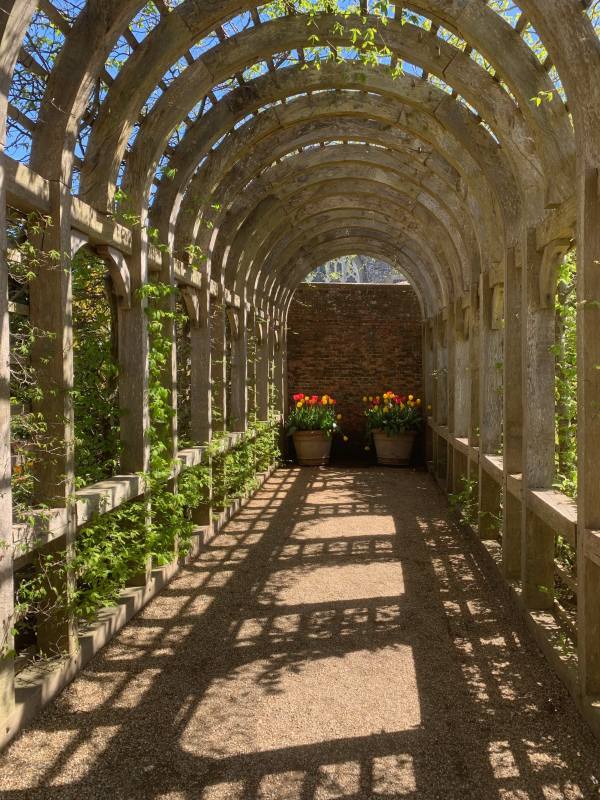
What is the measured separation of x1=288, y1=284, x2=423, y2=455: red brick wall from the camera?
16781mm

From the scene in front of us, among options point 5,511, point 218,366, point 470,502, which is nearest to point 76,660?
point 5,511

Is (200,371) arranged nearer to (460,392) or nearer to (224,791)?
(460,392)

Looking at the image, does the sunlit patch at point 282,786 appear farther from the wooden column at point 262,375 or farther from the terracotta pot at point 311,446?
the terracotta pot at point 311,446

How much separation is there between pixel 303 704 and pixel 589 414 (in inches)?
79.8

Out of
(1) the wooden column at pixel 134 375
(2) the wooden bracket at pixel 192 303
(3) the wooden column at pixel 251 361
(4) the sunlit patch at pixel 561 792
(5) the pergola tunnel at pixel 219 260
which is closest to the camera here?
(4) the sunlit patch at pixel 561 792

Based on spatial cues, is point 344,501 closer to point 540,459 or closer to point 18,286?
point 540,459

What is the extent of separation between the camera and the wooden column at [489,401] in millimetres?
7234

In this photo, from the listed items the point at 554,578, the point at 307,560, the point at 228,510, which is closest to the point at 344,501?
the point at 228,510

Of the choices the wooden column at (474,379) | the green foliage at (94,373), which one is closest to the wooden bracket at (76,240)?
the green foliage at (94,373)

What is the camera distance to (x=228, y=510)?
909cm

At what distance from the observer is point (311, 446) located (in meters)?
15.3

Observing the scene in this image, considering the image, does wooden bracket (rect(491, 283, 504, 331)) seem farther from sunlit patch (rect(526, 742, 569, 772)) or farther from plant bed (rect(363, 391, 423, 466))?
plant bed (rect(363, 391, 423, 466))

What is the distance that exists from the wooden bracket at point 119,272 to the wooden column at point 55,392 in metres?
0.88

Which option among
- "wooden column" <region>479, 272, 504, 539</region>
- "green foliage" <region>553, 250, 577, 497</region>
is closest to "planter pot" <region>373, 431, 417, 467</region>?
"wooden column" <region>479, 272, 504, 539</region>
